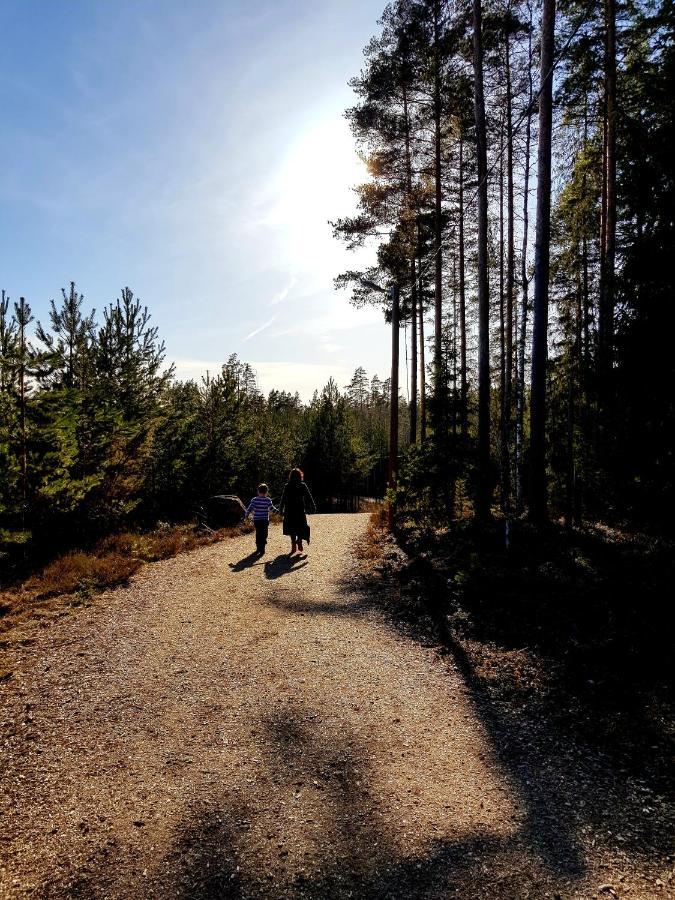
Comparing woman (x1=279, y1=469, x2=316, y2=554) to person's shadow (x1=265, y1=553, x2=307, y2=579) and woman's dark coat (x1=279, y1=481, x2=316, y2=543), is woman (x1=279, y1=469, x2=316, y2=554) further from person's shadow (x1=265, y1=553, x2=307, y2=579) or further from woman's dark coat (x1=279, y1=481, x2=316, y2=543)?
person's shadow (x1=265, y1=553, x2=307, y2=579)

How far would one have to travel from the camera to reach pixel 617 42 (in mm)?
11242

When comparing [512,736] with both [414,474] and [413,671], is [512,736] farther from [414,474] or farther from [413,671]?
[414,474]

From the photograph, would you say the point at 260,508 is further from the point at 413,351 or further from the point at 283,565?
the point at 413,351

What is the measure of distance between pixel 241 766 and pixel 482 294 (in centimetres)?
1101

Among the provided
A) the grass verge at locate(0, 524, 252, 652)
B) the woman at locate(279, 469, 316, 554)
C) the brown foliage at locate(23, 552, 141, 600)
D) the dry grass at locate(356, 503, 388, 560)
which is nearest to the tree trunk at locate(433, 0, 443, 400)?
the dry grass at locate(356, 503, 388, 560)

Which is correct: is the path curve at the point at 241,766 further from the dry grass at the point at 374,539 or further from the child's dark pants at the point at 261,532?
the child's dark pants at the point at 261,532

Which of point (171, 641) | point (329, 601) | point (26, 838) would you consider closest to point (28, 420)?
point (171, 641)

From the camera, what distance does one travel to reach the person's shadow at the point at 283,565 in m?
10.1

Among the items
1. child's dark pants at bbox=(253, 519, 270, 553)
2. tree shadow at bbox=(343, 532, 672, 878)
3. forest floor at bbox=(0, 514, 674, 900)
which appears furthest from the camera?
child's dark pants at bbox=(253, 519, 270, 553)

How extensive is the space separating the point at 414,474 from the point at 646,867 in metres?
9.85

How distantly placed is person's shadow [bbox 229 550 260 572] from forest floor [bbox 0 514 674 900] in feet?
12.2

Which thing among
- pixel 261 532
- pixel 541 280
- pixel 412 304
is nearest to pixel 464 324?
pixel 412 304

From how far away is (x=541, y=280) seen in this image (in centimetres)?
985

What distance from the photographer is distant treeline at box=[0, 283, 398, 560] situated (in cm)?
914
